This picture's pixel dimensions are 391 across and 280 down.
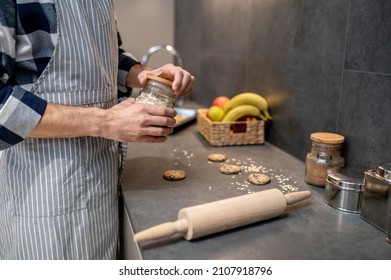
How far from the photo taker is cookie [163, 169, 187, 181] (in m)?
1.08

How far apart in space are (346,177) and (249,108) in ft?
2.08

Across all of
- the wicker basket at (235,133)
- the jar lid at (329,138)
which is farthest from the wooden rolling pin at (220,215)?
the wicker basket at (235,133)

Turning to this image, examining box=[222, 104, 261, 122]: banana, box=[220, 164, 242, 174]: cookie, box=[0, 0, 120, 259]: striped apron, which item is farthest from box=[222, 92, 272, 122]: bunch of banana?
box=[0, 0, 120, 259]: striped apron

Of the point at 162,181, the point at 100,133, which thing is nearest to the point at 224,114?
the point at 162,181

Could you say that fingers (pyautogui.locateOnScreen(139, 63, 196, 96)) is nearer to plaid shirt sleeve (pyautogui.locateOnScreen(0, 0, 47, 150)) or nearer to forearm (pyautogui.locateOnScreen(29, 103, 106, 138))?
forearm (pyautogui.locateOnScreen(29, 103, 106, 138))

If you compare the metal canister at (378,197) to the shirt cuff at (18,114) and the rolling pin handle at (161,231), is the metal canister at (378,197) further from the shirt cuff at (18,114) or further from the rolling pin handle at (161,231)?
the shirt cuff at (18,114)

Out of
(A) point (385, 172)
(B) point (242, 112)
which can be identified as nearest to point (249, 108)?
(B) point (242, 112)

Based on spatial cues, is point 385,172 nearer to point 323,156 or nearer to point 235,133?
point 323,156

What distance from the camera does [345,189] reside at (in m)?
0.89

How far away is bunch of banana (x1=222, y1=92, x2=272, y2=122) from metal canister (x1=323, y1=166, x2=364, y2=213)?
0.59 meters

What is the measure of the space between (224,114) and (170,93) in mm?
661

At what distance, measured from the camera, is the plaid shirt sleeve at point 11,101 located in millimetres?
753

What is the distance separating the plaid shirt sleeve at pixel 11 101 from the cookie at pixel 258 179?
0.57 meters

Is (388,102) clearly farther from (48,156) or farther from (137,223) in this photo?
(48,156)
